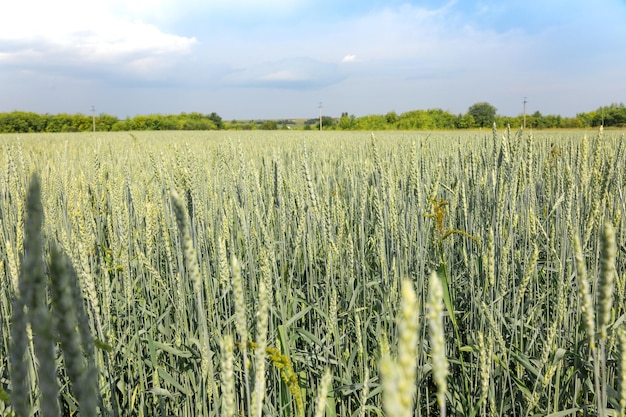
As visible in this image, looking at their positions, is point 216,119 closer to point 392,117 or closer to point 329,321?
point 392,117

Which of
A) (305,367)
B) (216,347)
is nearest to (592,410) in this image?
(305,367)

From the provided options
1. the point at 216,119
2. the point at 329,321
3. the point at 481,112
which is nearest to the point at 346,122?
the point at 481,112

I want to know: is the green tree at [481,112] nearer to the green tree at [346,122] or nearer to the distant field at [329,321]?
the green tree at [346,122]

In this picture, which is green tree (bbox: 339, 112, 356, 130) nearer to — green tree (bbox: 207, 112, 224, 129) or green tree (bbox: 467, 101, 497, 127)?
green tree (bbox: 467, 101, 497, 127)

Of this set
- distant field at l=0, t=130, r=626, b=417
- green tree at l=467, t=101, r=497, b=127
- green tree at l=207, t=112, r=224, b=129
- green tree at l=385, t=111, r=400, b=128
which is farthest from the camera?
green tree at l=207, t=112, r=224, b=129

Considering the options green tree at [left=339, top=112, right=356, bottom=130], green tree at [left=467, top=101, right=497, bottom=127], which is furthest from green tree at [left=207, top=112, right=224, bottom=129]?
green tree at [left=467, top=101, right=497, bottom=127]

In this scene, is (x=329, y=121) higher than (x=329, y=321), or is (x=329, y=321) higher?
(x=329, y=121)

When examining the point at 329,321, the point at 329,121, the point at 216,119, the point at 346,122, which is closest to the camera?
the point at 329,321

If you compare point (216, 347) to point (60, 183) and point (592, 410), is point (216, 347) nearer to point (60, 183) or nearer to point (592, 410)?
point (592, 410)

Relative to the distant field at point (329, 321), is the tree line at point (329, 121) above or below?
above

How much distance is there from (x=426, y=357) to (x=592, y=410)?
0.51 metres

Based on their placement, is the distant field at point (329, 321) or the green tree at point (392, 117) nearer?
the distant field at point (329, 321)

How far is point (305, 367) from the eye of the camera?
5.04 feet

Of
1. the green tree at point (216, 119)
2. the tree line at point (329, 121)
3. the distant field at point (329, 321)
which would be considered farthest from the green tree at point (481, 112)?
the distant field at point (329, 321)
